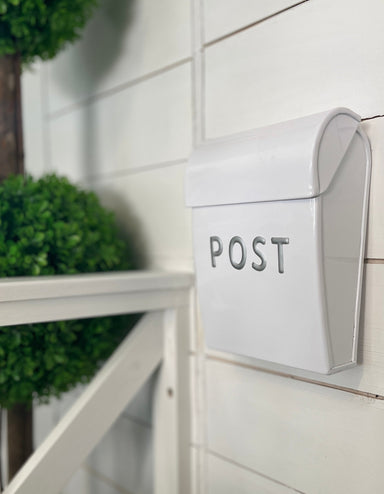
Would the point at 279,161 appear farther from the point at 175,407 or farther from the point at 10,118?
the point at 10,118

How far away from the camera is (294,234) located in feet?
2.06

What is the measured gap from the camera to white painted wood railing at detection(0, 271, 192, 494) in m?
0.78

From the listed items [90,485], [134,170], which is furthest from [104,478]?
[134,170]

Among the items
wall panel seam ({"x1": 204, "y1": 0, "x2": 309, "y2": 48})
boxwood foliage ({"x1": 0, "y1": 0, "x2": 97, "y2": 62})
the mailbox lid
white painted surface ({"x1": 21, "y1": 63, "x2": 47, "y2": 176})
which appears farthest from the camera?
white painted surface ({"x1": 21, "y1": 63, "x2": 47, "y2": 176})

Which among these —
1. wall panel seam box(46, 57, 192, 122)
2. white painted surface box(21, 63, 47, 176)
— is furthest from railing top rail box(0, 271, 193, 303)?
white painted surface box(21, 63, 47, 176)

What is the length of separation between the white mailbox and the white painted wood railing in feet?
0.70

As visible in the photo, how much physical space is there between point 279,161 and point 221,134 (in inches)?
10.3

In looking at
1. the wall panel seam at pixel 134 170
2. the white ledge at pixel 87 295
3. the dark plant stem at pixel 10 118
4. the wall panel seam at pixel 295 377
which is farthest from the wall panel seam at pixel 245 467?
the dark plant stem at pixel 10 118

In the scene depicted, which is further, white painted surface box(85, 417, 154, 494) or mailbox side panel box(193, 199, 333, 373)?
white painted surface box(85, 417, 154, 494)

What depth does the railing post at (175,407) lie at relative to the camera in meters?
0.93

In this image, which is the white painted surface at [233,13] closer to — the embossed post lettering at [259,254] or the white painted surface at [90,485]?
the embossed post lettering at [259,254]

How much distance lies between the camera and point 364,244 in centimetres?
66

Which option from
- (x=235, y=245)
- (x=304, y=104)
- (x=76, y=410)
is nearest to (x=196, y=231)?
(x=235, y=245)

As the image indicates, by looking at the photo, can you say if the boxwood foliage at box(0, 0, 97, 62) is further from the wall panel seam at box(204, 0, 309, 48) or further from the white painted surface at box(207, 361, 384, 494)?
the white painted surface at box(207, 361, 384, 494)
